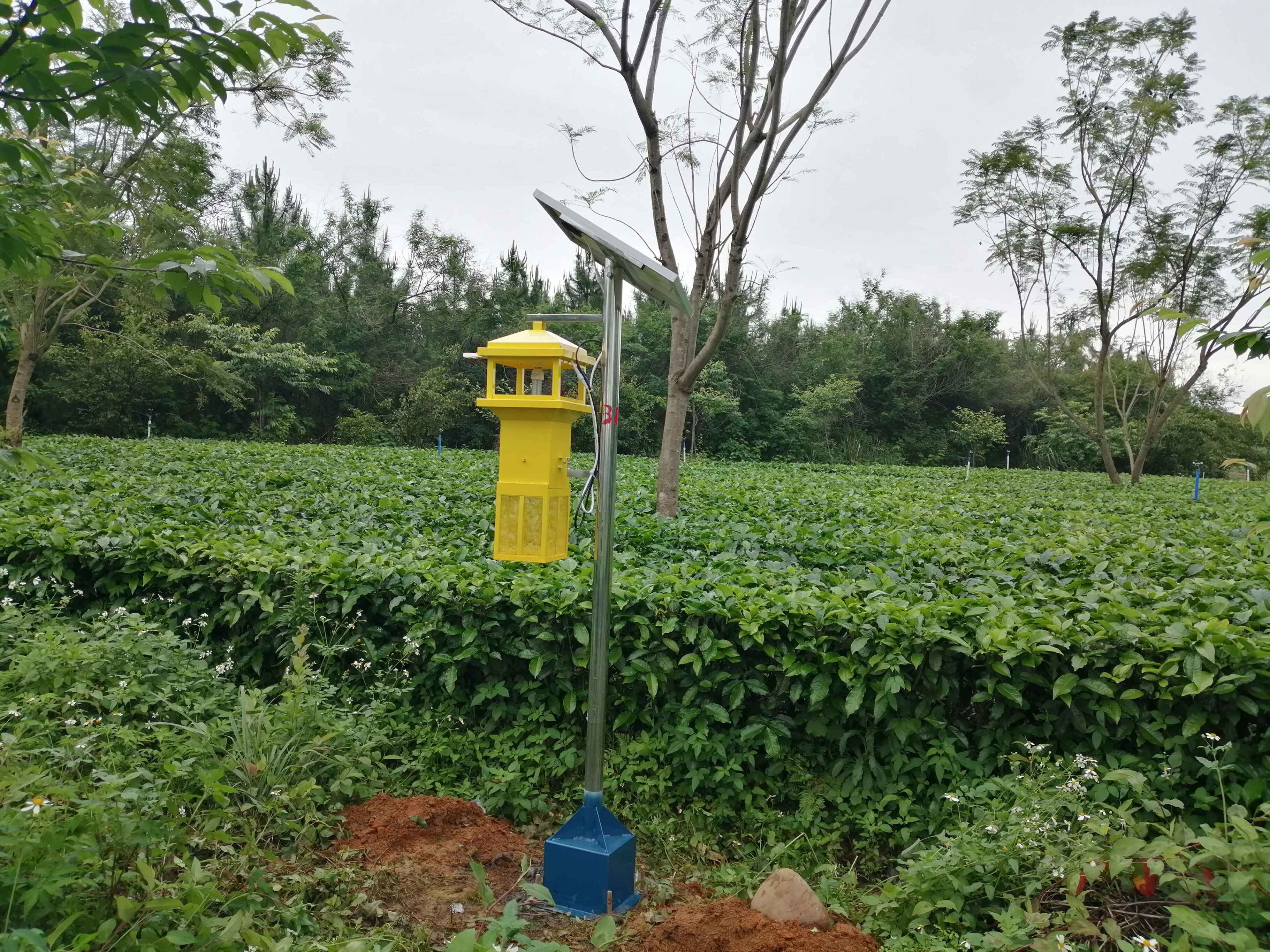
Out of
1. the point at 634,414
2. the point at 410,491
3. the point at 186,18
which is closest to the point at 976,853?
the point at 186,18

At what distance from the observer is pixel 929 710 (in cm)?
297

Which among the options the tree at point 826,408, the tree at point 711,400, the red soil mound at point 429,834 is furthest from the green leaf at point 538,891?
the tree at point 826,408

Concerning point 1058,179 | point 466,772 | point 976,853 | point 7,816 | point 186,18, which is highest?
point 1058,179

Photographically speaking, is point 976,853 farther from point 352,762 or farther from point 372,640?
point 372,640

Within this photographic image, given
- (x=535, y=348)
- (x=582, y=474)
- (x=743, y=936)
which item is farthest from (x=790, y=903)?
(x=535, y=348)

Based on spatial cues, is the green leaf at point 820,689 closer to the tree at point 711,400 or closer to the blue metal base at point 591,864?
the blue metal base at point 591,864

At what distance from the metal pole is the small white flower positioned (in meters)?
1.48

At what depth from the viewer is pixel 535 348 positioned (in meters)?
2.86

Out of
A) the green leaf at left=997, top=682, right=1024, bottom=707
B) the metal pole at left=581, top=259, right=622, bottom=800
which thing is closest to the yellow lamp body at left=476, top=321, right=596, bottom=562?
the metal pole at left=581, top=259, right=622, bottom=800

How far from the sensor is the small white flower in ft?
6.41

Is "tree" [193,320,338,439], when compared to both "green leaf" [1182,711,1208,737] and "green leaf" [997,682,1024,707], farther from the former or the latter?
"green leaf" [1182,711,1208,737]

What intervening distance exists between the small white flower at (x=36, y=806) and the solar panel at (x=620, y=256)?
2.07m

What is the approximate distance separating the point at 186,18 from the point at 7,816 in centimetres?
192

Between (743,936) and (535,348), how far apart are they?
1.95 m
